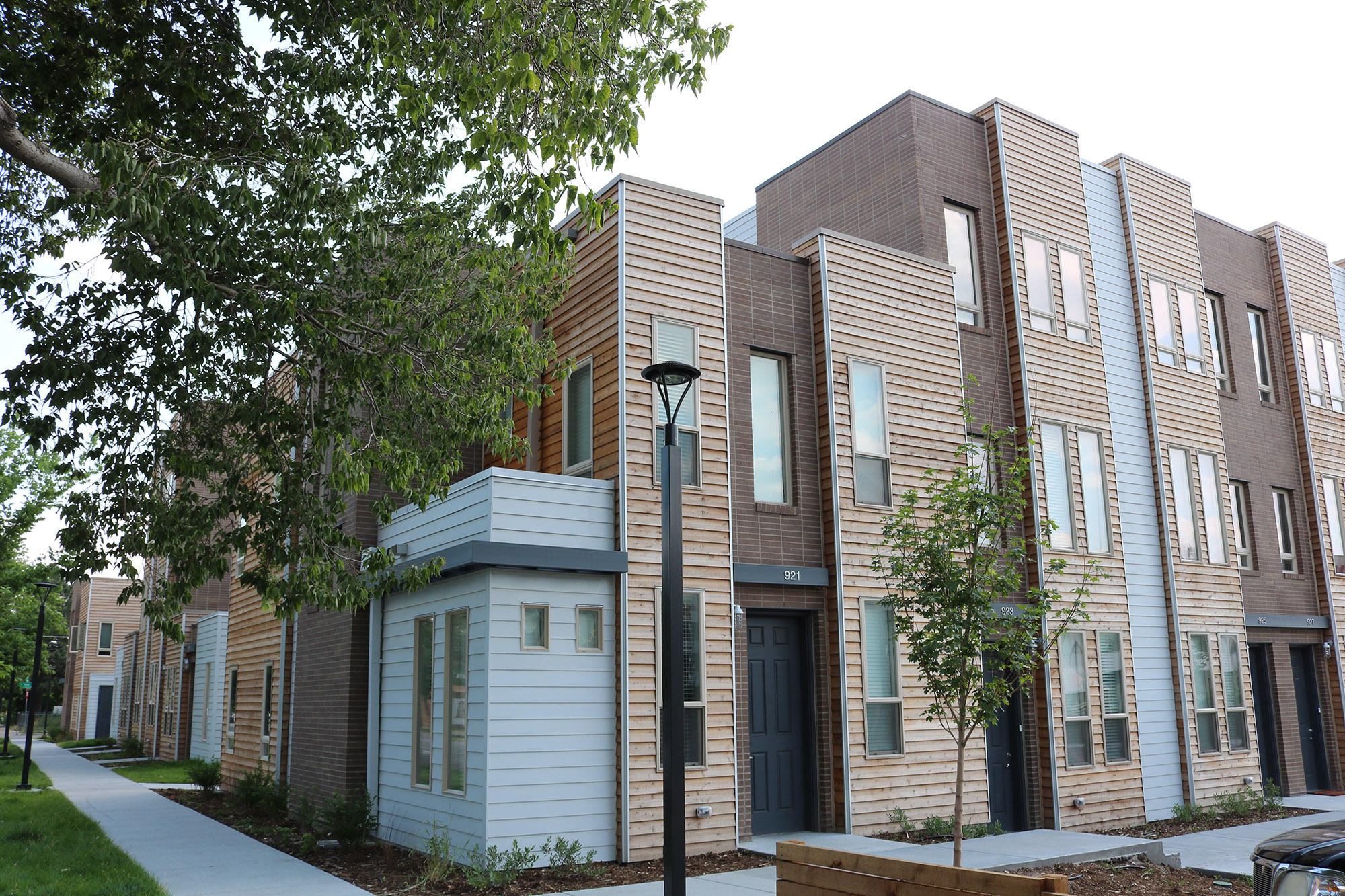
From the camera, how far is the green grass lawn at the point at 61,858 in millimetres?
9938

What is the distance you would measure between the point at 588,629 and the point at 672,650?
4.47m

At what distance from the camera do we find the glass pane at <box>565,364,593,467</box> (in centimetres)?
1284

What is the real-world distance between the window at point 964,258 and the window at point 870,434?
2623 millimetres

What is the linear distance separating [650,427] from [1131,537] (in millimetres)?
9252

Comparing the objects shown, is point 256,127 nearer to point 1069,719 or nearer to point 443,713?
point 443,713

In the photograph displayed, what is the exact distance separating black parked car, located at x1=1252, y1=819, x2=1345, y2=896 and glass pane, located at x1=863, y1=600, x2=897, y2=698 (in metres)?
6.60

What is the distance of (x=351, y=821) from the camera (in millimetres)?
12789

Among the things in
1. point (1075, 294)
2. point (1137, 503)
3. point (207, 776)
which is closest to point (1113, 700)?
point (1137, 503)

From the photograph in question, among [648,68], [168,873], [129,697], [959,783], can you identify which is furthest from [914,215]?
[129,697]

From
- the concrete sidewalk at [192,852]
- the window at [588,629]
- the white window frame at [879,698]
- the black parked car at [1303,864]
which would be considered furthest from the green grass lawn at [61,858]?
the black parked car at [1303,864]

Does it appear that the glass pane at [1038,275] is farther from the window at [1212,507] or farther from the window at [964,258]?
the window at [1212,507]

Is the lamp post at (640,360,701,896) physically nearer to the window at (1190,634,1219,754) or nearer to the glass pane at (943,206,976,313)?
the glass pane at (943,206,976,313)

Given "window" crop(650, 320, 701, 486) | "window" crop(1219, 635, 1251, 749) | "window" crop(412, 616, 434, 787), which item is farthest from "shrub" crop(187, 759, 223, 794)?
"window" crop(1219, 635, 1251, 749)

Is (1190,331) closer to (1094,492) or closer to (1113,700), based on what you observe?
(1094,492)
